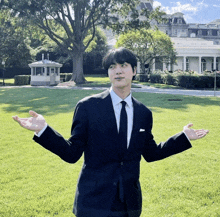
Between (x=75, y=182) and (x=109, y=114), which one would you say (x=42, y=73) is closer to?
(x=75, y=182)

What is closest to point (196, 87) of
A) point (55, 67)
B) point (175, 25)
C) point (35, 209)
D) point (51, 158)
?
point (55, 67)

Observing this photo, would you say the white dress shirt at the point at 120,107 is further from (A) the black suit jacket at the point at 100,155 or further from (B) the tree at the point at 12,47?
(B) the tree at the point at 12,47

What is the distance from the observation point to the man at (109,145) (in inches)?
85.3

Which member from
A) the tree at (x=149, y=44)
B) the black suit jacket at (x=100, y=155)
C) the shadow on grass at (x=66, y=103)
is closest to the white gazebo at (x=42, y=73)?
the tree at (x=149, y=44)

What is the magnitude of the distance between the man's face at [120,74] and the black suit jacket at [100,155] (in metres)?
0.15

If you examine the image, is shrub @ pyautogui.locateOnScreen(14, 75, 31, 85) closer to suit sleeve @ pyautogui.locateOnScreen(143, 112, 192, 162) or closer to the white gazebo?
the white gazebo

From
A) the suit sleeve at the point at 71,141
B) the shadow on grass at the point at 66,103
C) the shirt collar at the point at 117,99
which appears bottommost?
the shadow on grass at the point at 66,103

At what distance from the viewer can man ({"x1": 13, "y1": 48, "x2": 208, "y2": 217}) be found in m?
2.17

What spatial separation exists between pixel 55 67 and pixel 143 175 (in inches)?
1290

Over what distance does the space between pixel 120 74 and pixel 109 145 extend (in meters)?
0.53

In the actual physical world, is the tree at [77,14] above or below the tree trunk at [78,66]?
above

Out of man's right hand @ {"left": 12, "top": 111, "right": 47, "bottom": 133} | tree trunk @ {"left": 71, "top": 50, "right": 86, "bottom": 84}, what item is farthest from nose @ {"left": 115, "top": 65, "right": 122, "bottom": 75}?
tree trunk @ {"left": 71, "top": 50, "right": 86, "bottom": 84}

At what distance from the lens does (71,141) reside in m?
2.22

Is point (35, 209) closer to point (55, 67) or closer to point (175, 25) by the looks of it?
point (55, 67)
